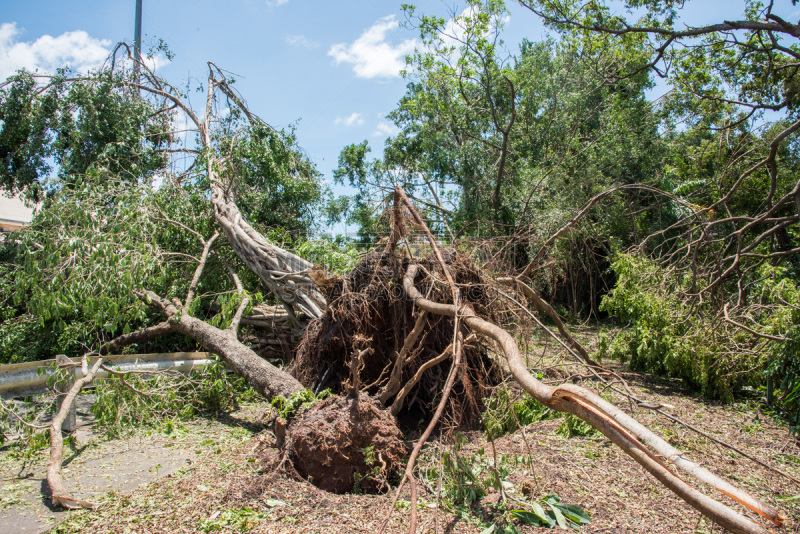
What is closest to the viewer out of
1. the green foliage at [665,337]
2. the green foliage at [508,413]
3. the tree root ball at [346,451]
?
the tree root ball at [346,451]

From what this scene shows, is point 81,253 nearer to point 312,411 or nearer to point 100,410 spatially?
point 100,410

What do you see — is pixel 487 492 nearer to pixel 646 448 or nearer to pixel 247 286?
pixel 646 448

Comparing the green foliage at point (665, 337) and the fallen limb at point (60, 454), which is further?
the green foliage at point (665, 337)

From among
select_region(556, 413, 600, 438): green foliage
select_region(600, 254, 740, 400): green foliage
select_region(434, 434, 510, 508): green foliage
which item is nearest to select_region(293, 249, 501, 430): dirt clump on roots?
select_region(556, 413, 600, 438): green foliage

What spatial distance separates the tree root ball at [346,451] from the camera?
348 cm

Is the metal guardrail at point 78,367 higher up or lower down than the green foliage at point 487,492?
higher up

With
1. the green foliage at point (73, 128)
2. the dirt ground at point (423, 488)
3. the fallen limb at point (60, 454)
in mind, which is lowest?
the dirt ground at point (423, 488)

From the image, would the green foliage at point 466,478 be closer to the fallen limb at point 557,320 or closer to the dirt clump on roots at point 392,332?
the dirt clump on roots at point 392,332

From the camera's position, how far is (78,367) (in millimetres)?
4625

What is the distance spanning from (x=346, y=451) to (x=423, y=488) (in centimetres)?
59

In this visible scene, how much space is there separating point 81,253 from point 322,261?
2729 mm

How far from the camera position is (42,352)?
20.4 ft

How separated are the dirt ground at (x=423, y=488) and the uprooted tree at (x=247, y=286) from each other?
Answer: 0.92 ft

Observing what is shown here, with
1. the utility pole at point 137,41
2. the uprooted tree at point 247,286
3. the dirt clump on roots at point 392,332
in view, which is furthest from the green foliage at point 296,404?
the utility pole at point 137,41
